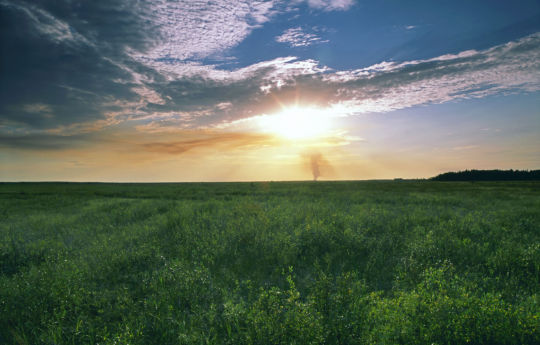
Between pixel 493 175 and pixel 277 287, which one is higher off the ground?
pixel 493 175

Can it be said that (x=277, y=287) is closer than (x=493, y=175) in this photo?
Yes

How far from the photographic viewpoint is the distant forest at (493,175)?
79.0m

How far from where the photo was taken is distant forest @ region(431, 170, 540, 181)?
7900cm

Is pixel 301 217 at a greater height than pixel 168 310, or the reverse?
pixel 301 217

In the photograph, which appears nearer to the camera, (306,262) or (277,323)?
(277,323)

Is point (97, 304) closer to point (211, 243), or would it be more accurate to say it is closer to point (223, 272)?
point (223, 272)

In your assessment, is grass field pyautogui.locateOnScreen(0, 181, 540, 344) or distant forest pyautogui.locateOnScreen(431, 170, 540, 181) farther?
distant forest pyautogui.locateOnScreen(431, 170, 540, 181)

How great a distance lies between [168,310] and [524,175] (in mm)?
111784

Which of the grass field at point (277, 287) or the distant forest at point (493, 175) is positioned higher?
the distant forest at point (493, 175)

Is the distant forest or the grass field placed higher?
the distant forest

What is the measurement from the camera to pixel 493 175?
278ft

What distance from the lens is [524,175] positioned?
262 feet

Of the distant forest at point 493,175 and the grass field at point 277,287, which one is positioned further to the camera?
the distant forest at point 493,175

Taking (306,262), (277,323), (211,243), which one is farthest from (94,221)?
(277,323)
